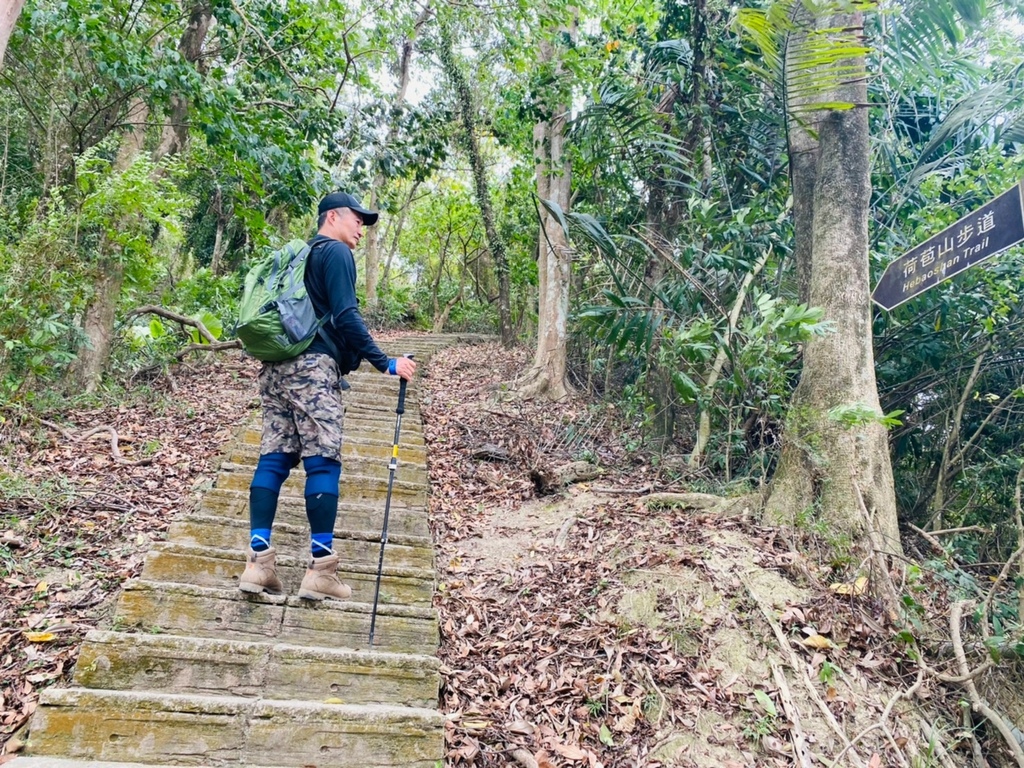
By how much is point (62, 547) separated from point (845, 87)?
5.69m

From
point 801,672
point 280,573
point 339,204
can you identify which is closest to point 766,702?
point 801,672

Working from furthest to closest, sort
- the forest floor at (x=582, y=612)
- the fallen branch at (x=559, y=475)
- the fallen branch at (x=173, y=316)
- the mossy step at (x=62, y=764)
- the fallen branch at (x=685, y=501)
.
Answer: the fallen branch at (x=173, y=316)
the fallen branch at (x=559, y=475)
the fallen branch at (x=685, y=501)
the forest floor at (x=582, y=612)
the mossy step at (x=62, y=764)

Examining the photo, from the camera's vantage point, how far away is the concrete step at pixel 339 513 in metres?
3.86

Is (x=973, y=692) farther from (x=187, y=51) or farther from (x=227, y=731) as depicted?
(x=187, y=51)

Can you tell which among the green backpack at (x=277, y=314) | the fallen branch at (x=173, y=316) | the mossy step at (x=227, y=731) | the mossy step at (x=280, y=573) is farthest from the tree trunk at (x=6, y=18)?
the fallen branch at (x=173, y=316)

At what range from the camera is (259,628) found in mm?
2873

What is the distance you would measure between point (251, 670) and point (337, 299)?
5.67 ft

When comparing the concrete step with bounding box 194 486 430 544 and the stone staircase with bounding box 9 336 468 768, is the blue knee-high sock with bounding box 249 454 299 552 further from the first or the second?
the concrete step with bounding box 194 486 430 544

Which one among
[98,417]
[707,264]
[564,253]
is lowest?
[98,417]

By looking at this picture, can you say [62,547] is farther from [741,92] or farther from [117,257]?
[741,92]

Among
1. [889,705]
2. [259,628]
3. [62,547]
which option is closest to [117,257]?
[62,547]

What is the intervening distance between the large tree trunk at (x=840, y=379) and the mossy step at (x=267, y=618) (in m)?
2.30

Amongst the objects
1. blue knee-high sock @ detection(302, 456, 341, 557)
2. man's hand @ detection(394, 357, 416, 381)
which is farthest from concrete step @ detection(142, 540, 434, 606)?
man's hand @ detection(394, 357, 416, 381)

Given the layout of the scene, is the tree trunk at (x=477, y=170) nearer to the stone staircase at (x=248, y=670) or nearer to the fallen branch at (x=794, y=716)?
the stone staircase at (x=248, y=670)
